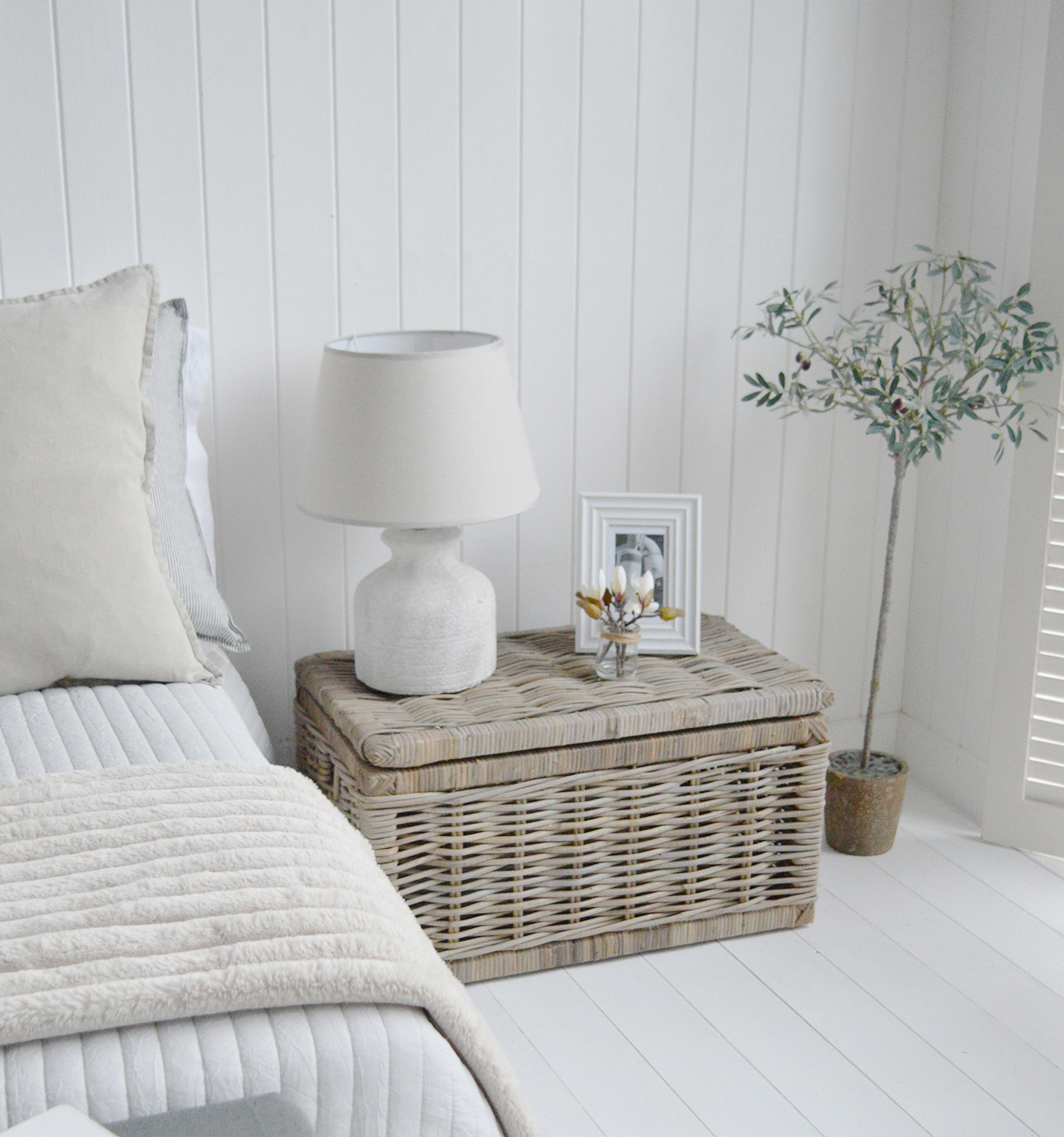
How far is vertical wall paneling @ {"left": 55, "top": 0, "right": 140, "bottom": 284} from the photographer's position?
77.8 inches

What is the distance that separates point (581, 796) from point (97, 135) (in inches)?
49.2

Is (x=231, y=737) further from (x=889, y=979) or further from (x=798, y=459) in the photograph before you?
(x=798, y=459)

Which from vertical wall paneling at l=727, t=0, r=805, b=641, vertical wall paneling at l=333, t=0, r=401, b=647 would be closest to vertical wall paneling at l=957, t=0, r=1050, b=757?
vertical wall paneling at l=727, t=0, r=805, b=641

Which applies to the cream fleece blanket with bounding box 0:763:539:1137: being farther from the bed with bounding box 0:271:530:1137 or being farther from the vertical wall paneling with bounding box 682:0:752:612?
the vertical wall paneling with bounding box 682:0:752:612

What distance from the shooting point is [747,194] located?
246 cm

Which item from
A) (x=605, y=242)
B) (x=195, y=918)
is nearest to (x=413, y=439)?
(x=605, y=242)

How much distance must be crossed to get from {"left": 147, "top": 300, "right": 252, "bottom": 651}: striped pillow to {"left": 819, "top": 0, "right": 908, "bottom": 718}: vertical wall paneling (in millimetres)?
1316

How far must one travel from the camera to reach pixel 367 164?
2182 millimetres

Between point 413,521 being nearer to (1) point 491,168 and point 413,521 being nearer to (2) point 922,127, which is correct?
(1) point 491,168

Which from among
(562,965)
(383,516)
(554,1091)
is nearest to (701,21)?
(383,516)

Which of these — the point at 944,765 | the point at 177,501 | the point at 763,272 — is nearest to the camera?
the point at 177,501

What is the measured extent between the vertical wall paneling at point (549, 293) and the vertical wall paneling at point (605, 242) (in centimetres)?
2

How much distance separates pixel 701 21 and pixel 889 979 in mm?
1657

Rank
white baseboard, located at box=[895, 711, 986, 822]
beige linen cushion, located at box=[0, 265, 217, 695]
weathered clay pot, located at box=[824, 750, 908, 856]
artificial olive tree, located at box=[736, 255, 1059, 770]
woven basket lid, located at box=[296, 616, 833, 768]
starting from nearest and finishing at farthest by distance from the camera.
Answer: beige linen cushion, located at box=[0, 265, 217, 695], woven basket lid, located at box=[296, 616, 833, 768], artificial olive tree, located at box=[736, 255, 1059, 770], weathered clay pot, located at box=[824, 750, 908, 856], white baseboard, located at box=[895, 711, 986, 822]
